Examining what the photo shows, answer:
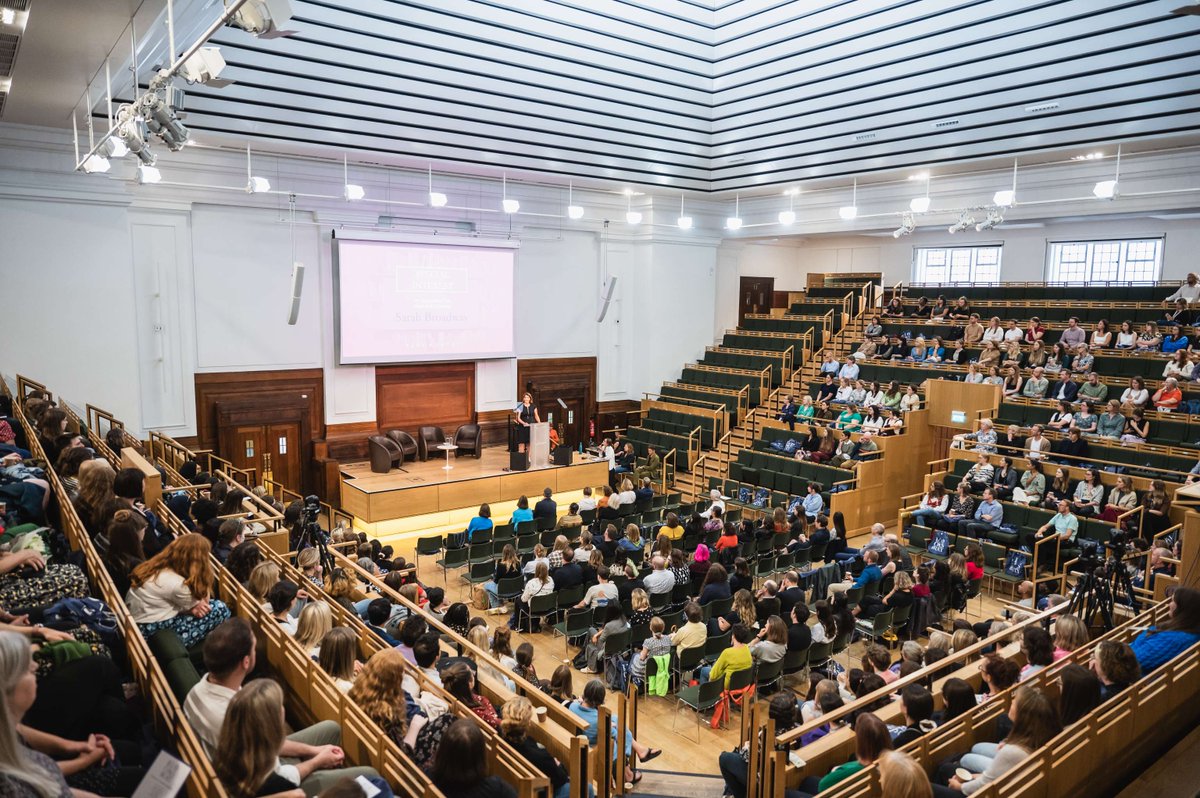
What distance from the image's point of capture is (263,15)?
4.68m

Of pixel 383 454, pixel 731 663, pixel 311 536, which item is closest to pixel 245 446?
pixel 383 454

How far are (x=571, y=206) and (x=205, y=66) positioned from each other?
404 inches

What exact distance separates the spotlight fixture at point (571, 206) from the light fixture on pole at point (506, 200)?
106cm

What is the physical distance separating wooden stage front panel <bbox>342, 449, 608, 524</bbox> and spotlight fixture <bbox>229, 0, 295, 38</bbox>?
340 inches

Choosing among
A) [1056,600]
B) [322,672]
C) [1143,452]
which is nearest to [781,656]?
[1056,600]

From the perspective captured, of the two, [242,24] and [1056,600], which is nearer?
[242,24]

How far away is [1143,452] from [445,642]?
10120 mm

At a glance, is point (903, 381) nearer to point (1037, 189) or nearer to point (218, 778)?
point (1037, 189)

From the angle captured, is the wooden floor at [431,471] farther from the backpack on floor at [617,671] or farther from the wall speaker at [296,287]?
the backpack on floor at [617,671]

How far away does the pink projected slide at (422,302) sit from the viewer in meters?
14.3

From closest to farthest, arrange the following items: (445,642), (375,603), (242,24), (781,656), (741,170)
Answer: (242,24) → (375,603) → (445,642) → (781,656) → (741,170)

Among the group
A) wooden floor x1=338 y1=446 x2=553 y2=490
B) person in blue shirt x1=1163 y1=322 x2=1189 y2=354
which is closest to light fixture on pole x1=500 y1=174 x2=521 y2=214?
wooden floor x1=338 y1=446 x2=553 y2=490

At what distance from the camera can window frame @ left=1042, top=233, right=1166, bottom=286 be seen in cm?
1612

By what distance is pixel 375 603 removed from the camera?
5.45 meters
